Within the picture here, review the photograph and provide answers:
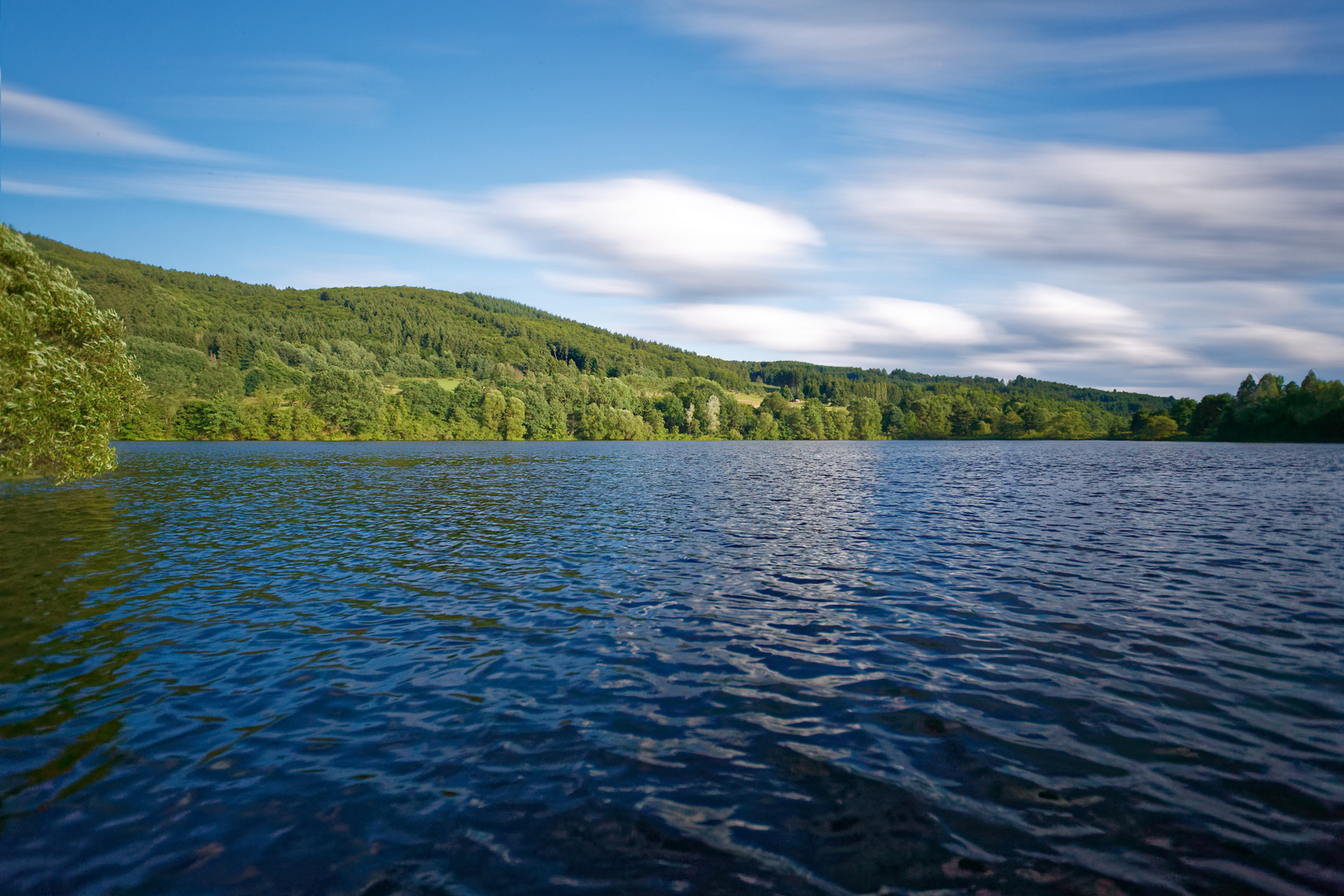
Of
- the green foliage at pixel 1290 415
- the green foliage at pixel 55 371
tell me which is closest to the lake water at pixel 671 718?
the green foliage at pixel 55 371

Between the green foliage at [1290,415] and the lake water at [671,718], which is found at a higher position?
the green foliage at [1290,415]

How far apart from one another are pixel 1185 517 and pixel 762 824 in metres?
39.0

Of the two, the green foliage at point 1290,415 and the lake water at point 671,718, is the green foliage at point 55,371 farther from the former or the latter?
the green foliage at point 1290,415

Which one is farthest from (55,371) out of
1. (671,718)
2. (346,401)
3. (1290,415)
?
(1290,415)

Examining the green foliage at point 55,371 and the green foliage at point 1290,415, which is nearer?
the green foliage at point 55,371

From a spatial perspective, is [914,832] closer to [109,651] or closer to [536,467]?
[109,651]

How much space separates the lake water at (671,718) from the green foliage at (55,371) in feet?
53.7

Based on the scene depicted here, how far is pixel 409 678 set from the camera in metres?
13.5

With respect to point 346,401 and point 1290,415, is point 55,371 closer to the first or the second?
point 346,401

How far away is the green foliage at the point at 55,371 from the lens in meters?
36.1

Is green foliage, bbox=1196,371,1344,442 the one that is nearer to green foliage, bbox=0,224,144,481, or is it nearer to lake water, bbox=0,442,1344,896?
lake water, bbox=0,442,1344,896

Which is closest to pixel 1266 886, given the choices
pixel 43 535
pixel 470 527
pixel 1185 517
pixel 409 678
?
pixel 409 678

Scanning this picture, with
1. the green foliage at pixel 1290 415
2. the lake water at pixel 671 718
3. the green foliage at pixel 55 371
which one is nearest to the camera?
the lake water at pixel 671 718

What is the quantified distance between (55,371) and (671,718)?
4480 cm
